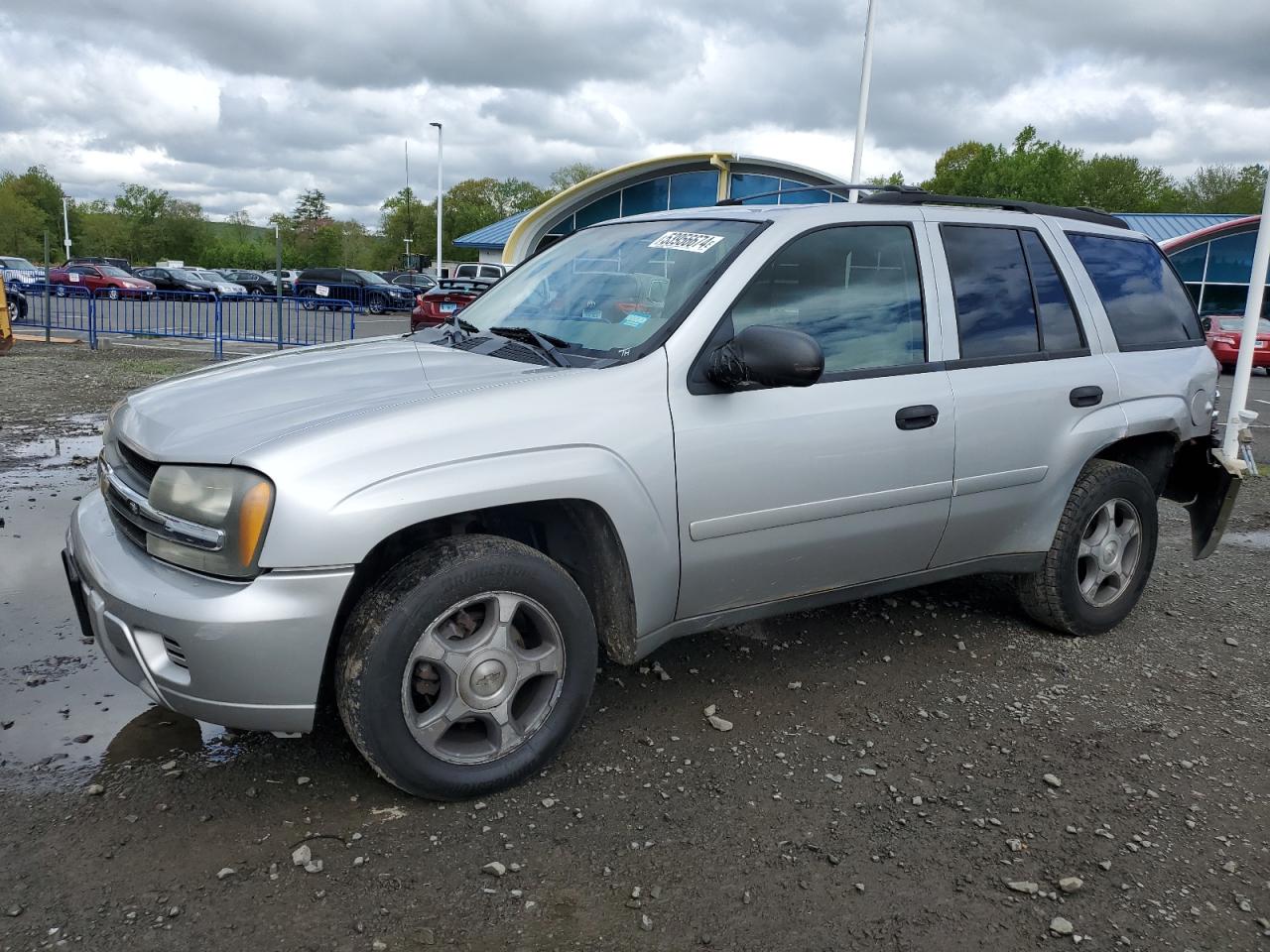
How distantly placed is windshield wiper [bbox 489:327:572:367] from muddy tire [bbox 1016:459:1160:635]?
230cm

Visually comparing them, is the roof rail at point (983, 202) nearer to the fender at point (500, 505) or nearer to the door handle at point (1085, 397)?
the door handle at point (1085, 397)

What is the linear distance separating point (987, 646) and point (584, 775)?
212 cm

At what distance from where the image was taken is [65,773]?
312 cm

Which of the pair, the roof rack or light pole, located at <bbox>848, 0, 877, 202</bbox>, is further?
light pole, located at <bbox>848, 0, 877, 202</bbox>

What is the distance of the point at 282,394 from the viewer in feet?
10.4

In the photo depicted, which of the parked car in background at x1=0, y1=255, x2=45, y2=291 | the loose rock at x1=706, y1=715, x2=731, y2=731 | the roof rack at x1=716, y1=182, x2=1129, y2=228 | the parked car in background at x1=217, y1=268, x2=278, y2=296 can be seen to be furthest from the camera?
the parked car in background at x1=217, y1=268, x2=278, y2=296

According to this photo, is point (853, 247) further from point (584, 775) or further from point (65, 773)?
point (65, 773)

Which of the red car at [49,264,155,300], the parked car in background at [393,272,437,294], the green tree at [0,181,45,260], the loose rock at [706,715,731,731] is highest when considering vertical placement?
the green tree at [0,181,45,260]

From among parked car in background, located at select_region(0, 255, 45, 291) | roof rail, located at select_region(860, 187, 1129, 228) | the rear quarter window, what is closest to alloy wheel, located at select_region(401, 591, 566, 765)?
roof rail, located at select_region(860, 187, 1129, 228)

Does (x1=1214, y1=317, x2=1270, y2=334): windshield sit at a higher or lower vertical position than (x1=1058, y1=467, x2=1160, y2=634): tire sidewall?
higher

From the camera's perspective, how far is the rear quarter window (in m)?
4.48

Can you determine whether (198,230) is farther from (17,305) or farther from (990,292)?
(990,292)

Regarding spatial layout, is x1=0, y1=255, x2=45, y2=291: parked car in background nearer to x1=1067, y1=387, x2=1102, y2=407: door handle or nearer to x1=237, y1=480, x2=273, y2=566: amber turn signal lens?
x1=237, y1=480, x2=273, y2=566: amber turn signal lens

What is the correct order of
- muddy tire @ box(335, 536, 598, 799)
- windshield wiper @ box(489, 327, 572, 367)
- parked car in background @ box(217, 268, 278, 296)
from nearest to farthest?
muddy tire @ box(335, 536, 598, 799)
windshield wiper @ box(489, 327, 572, 367)
parked car in background @ box(217, 268, 278, 296)
